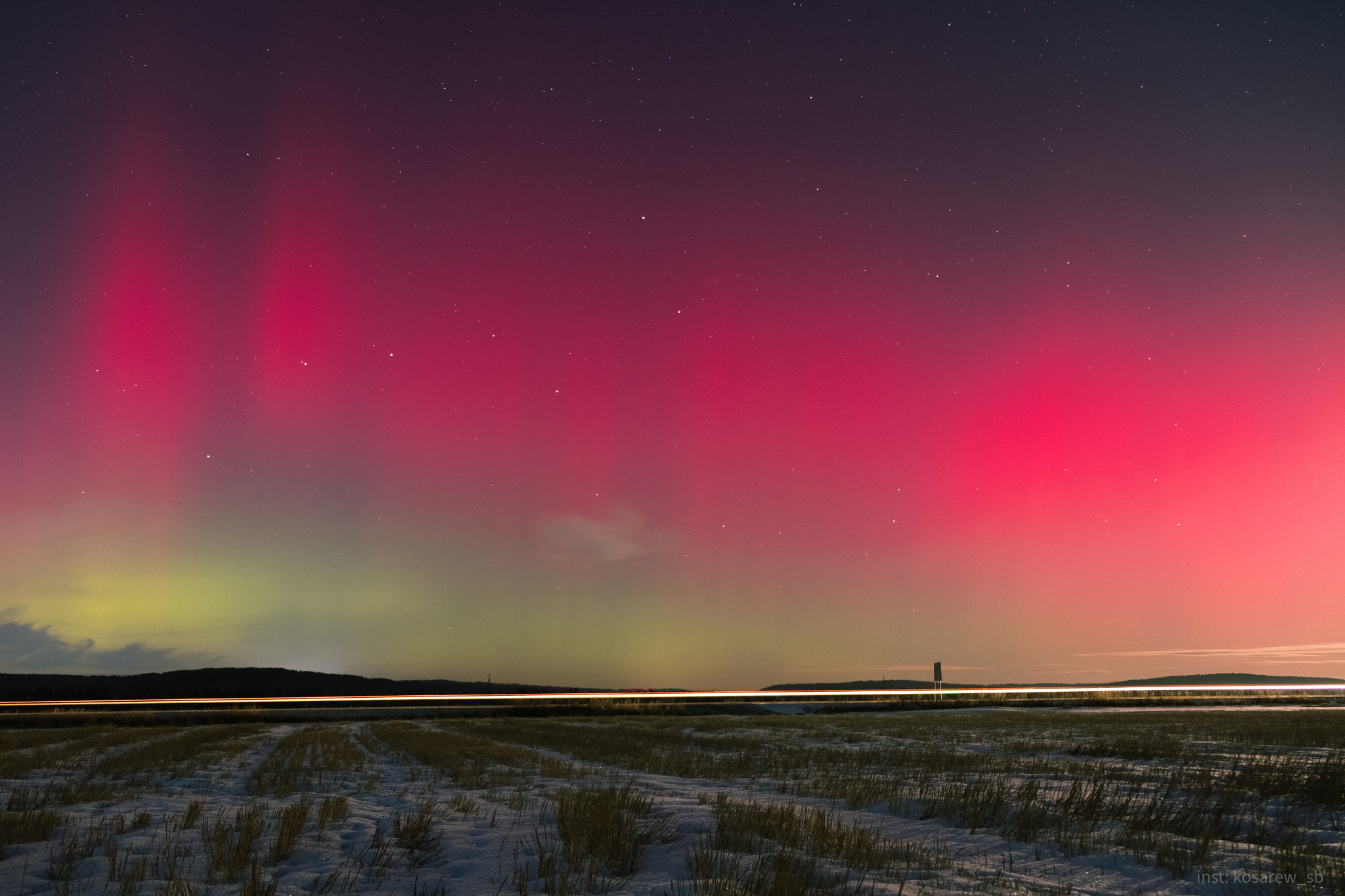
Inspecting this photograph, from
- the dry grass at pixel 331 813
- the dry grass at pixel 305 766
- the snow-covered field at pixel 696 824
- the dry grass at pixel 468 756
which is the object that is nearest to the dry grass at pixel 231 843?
the snow-covered field at pixel 696 824

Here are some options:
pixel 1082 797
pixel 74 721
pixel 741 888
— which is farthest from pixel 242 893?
pixel 74 721

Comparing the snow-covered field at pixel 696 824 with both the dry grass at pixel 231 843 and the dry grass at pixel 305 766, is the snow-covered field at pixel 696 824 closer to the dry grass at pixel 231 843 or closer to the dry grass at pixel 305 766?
the dry grass at pixel 231 843

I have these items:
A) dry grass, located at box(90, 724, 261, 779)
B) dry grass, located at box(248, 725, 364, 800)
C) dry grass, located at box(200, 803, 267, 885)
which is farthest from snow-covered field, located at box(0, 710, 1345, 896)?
dry grass, located at box(90, 724, 261, 779)

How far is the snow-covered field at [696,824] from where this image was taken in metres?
6.04

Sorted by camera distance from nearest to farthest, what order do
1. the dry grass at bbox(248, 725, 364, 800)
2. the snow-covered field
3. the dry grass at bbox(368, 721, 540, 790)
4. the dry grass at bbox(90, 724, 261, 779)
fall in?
the snow-covered field, the dry grass at bbox(248, 725, 364, 800), the dry grass at bbox(368, 721, 540, 790), the dry grass at bbox(90, 724, 261, 779)

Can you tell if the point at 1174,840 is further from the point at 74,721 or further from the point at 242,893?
the point at 74,721

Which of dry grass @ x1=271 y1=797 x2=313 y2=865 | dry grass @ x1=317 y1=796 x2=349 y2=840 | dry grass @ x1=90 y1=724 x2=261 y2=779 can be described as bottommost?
dry grass @ x1=90 y1=724 x2=261 y2=779

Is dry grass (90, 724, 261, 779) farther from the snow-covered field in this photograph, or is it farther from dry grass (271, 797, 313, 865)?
dry grass (271, 797, 313, 865)

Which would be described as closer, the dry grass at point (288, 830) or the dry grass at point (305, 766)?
the dry grass at point (288, 830)

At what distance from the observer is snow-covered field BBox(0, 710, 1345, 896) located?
6.04m

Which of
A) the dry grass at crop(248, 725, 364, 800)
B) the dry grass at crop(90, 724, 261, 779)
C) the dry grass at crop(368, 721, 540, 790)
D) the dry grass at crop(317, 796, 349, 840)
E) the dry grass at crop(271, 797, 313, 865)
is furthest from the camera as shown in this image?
the dry grass at crop(90, 724, 261, 779)

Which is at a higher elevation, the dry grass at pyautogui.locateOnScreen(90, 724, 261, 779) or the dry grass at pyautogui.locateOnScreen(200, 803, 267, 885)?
the dry grass at pyautogui.locateOnScreen(200, 803, 267, 885)

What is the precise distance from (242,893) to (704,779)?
10.0 metres

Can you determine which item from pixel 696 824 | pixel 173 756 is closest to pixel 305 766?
pixel 173 756
